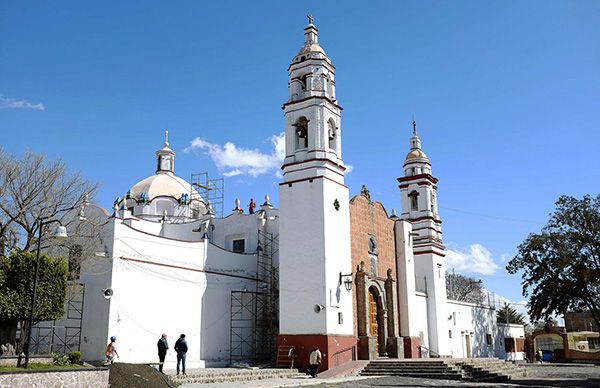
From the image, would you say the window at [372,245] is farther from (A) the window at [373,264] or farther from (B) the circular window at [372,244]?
(A) the window at [373,264]

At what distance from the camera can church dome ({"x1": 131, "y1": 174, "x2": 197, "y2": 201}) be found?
32906 mm

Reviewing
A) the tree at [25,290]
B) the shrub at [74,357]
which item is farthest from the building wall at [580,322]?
the shrub at [74,357]

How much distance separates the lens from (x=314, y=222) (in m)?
23.7

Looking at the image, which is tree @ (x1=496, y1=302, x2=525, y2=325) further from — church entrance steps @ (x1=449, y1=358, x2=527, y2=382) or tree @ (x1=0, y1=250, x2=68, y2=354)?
tree @ (x1=0, y1=250, x2=68, y2=354)

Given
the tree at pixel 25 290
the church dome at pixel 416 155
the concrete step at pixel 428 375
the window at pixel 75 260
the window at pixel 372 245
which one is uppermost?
the church dome at pixel 416 155

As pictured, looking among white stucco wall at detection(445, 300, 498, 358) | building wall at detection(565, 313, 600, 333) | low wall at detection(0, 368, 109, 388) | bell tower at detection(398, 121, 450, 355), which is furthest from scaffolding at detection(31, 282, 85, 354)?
building wall at detection(565, 313, 600, 333)

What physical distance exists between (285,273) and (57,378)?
38.7ft

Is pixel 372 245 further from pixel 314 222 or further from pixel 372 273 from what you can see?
pixel 314 222

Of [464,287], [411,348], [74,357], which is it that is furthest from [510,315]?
[74,357]

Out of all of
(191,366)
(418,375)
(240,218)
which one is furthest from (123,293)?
(418,375)

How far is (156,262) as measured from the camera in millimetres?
22641

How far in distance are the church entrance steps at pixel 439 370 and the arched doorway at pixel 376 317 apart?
3124 millimetres

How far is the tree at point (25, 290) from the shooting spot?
17406mm

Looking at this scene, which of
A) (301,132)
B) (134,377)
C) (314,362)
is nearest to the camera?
(134,377)
